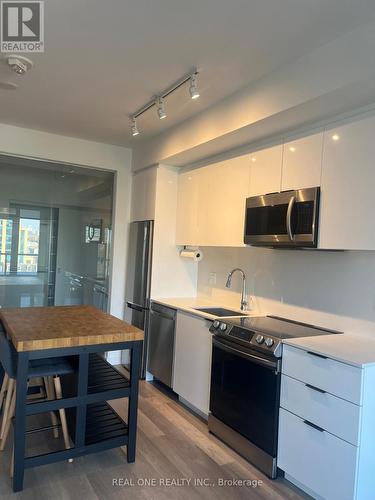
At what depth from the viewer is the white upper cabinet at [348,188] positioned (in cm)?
217

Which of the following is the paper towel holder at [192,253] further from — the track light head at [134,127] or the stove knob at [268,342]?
the stove knob at [268,342]

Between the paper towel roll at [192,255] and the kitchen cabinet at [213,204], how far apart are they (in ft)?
0.43

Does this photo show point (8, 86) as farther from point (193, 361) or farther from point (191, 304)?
point (193, 361)

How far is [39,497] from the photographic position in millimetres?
2082

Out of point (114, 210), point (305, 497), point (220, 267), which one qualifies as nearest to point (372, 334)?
point (305, 497)

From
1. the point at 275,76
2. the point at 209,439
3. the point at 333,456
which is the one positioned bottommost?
the point at 209,439

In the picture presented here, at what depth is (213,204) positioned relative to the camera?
3533 mm

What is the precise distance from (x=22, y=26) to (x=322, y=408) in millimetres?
2759

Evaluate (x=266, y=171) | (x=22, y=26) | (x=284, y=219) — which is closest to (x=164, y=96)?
(x=266, y=171)

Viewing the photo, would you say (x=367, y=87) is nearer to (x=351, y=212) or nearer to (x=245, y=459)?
(x=351, y=212)

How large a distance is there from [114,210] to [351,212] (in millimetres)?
3047

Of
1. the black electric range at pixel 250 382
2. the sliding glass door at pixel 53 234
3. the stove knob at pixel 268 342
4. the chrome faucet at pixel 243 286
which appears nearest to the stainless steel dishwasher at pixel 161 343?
the chrome faucet at pixel 243 286

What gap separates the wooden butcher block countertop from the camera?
7.00 feet

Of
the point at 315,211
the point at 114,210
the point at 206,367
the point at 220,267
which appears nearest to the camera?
the point at 315,211
